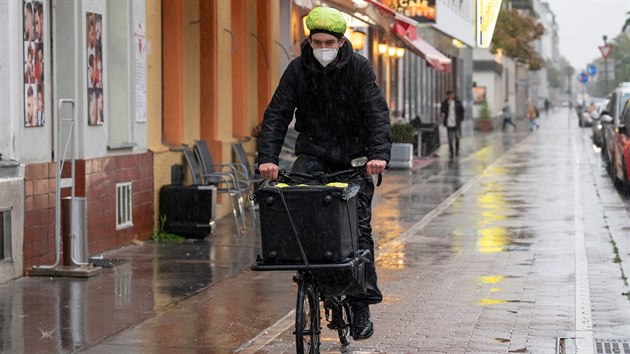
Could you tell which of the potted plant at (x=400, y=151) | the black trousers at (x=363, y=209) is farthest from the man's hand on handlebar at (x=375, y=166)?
the potted plant at (x=400, y=151)

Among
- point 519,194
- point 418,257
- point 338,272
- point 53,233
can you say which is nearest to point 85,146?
point 53,233

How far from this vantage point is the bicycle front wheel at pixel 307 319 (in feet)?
24.5

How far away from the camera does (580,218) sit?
18406mm

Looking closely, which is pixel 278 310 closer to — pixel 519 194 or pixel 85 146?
pixel 85 146

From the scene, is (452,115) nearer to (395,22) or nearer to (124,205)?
(395,22)

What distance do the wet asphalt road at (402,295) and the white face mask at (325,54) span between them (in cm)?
190

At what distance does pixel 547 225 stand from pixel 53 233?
7034 mm

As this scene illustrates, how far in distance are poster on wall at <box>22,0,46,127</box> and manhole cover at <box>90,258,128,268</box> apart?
1.39 metres

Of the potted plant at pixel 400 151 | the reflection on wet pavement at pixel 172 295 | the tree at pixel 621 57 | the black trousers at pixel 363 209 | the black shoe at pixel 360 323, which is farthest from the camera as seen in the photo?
the tree at pixel 621 57

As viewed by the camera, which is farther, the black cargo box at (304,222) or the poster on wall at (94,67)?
the poster on wall at (94,67)

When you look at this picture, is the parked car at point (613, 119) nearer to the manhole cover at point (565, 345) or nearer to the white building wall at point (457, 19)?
the white building wall at point (457, 19)

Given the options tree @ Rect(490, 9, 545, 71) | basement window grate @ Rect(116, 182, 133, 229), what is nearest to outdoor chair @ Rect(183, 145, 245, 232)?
basement window grate @ Rect(116, 182, 133, 229)

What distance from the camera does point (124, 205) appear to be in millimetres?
14578

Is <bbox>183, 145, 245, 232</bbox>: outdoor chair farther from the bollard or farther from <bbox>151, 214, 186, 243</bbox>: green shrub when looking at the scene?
the bollard
